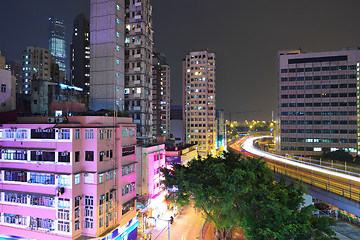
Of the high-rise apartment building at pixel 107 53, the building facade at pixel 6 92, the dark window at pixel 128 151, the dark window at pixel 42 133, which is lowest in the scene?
the dark window at pixel 128 151

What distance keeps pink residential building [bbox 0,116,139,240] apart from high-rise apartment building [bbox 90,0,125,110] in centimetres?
2089

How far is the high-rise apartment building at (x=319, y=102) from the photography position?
75.1 metres

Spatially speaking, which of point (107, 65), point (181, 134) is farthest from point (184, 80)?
point (107, 65)

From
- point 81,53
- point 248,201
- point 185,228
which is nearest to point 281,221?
point 248,201

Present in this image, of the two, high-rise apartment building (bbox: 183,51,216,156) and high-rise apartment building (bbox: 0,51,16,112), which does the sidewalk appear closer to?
high-rise apartment building (bbox: 0,51,16,112)

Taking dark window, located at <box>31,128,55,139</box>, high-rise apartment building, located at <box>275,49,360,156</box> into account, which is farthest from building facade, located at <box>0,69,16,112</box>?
high-rise apartment building, located at <box>275,49,360,156</box>

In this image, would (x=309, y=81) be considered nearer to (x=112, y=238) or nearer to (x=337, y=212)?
(x=337, y=212)

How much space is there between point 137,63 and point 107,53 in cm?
619

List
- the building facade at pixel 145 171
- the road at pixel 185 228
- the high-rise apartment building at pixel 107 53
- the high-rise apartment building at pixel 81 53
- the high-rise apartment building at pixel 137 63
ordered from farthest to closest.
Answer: the high-rise apartment building at pixel 81 53, the high-rise apartment building at pixel 137 63, the high-rise apartment building at pixel 107 53, the building facade at pixel 145 171, the road at pixel 185 228

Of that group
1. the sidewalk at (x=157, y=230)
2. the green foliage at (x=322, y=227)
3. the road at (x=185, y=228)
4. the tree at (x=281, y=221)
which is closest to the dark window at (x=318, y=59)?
the road at (x=185, y=228)

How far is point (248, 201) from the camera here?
21016mm

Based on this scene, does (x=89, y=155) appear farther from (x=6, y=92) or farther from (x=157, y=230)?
(x=6, y=92)

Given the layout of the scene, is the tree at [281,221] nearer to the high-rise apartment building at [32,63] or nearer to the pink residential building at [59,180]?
the pink residential building at [59,180]

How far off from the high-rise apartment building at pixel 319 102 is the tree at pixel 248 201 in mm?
60587
